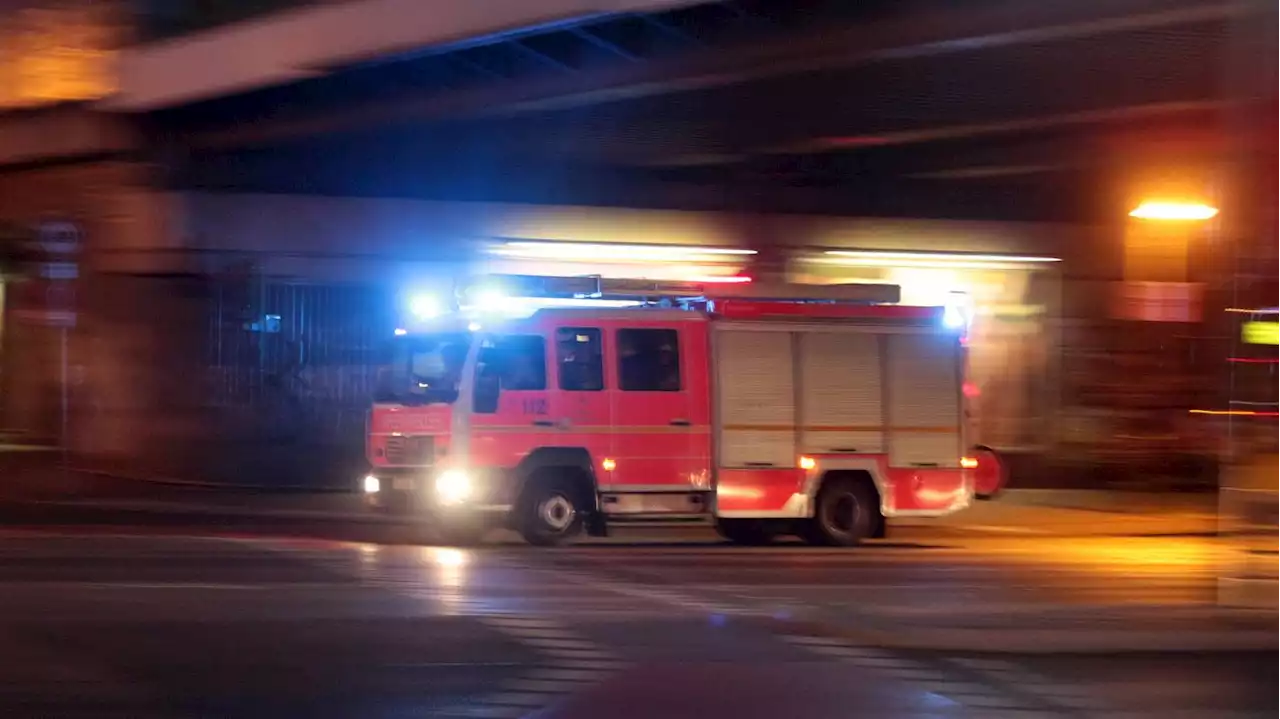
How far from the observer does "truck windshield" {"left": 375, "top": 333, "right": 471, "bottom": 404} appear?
54.2ft

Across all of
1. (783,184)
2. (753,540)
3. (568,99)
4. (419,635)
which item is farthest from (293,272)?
(419,635)

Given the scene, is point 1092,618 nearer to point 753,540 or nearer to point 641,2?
point 753,540

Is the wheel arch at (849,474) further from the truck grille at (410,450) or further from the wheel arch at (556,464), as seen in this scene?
the truck grille at (410,450)

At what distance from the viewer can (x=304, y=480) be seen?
961 inches

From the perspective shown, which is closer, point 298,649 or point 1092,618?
point 298,649

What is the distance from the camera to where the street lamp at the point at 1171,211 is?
2811 centimetres

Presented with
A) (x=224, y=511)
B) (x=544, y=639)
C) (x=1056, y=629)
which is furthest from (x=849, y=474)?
(x=224, y=511)

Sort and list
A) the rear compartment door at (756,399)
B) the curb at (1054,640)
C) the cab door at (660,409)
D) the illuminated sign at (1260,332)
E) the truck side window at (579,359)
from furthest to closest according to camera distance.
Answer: the rear compartment door at (756,399)
the cab door at (660,409)
the truck side window at (579,359)
the illuminated sign at (1260,332)
the curb at (1054,640)

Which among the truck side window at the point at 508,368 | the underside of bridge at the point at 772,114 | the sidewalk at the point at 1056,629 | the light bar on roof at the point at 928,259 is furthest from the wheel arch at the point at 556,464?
the light bar on roof at the point at 928,259

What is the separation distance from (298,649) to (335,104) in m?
16.6

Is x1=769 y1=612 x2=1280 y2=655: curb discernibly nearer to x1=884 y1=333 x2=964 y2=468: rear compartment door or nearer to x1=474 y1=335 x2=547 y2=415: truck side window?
x1=474 y1=335 x2=547 y2=415: truck side window

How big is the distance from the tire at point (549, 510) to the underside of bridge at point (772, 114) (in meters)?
6.25

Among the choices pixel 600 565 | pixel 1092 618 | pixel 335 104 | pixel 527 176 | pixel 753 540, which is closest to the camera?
pixel 1092 618

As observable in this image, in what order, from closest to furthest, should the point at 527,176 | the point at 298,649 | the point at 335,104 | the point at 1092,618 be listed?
the point at 298,649 < the point at 1092,618 < the point at 335,104 < the point at 527,176
